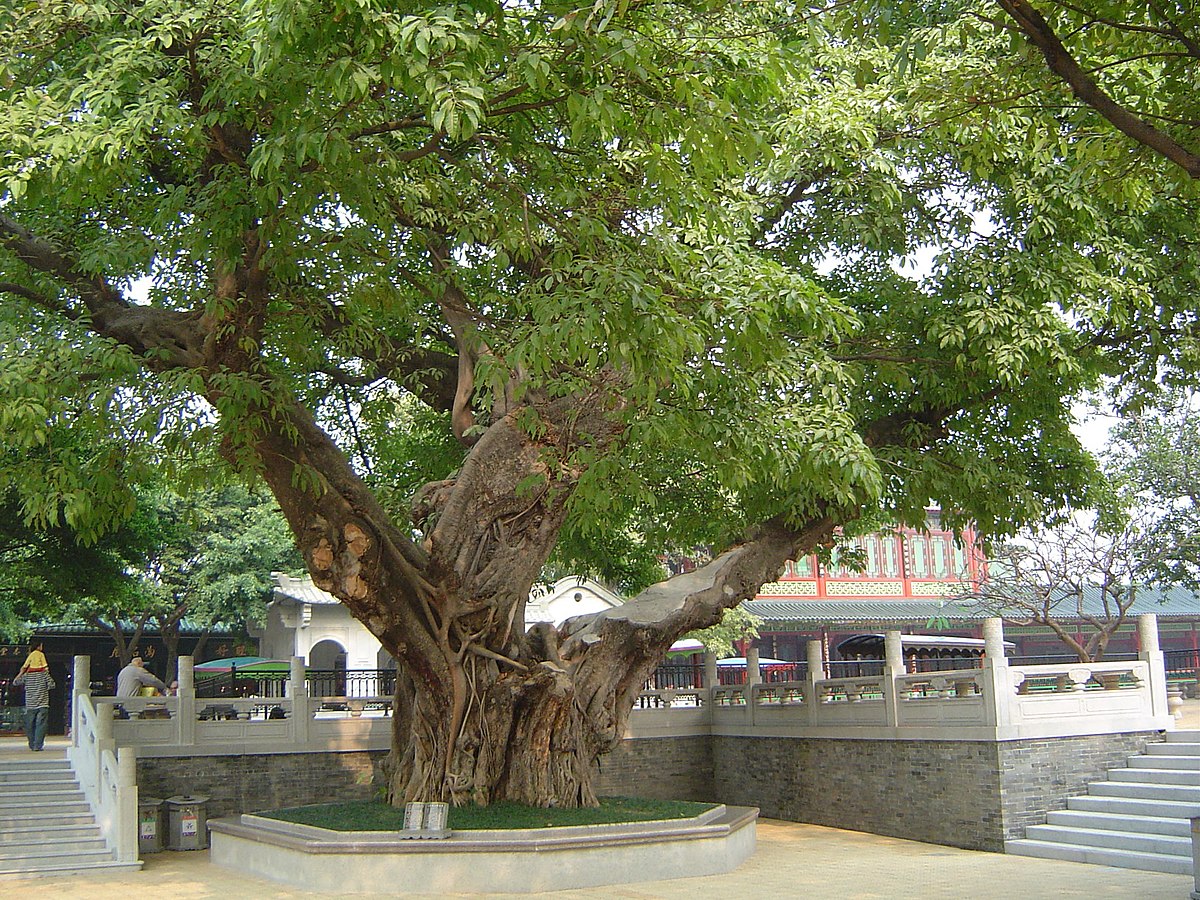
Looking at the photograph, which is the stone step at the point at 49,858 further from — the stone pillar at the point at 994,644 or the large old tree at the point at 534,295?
the stone pillar at the point at 994,644

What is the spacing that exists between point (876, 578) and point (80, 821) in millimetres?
23860

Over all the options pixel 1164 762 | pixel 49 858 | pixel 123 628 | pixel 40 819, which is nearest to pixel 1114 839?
pixel 1164 762

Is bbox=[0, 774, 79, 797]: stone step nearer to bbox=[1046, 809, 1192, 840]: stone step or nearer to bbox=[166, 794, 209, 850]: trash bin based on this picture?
bbox=[166, 794, 209, 850]: trash bin

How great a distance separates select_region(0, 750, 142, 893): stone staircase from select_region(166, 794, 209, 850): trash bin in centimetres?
91

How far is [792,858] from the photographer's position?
43.2 feet

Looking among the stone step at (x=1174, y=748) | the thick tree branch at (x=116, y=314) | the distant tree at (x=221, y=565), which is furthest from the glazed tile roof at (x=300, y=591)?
the stone step at (x=1174, y=748)

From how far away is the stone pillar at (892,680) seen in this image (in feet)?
48.9

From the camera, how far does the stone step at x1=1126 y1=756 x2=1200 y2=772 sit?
13.6m

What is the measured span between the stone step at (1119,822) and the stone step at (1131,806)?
7cm

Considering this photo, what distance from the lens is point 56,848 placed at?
42.9 feet

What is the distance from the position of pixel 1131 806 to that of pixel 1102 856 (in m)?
1.10

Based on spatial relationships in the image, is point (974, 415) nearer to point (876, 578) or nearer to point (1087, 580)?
point (1087, 580)

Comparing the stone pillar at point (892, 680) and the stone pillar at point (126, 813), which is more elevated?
the stone pillar at point (892, 680)

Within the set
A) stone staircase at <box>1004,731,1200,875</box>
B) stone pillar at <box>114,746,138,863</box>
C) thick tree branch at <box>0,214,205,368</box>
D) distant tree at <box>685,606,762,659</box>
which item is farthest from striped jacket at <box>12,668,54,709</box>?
distant tree at <box>685,606,762,659</box>
